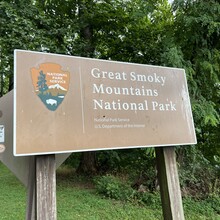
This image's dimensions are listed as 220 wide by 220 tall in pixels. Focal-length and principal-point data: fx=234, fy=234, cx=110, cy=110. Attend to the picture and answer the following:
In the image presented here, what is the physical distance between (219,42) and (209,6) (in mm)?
839

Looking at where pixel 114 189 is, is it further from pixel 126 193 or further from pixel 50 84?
pixel 50 84

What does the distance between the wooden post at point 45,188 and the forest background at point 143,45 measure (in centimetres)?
244

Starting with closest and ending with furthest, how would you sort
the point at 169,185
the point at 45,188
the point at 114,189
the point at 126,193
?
the point at 45,188, the point at 169,185, the point at 126,193, the point at 114,189

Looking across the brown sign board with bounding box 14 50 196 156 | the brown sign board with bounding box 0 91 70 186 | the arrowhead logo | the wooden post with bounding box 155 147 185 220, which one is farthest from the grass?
the arrowhead logo

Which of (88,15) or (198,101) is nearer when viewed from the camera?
(198,101)

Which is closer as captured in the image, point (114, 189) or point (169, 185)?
point (169, 185)

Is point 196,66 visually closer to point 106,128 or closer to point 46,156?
point 106,128

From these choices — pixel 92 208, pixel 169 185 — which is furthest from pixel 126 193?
pixel 169 185

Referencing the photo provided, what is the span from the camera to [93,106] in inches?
69.4

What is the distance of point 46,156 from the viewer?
64.4 inches

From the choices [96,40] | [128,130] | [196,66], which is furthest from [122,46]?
[128,130]

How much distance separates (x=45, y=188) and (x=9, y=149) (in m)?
0.40

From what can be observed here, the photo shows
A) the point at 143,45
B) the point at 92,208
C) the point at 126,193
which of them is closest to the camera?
the point at 92,208

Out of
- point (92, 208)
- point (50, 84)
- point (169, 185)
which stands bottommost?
point (92, 208)
